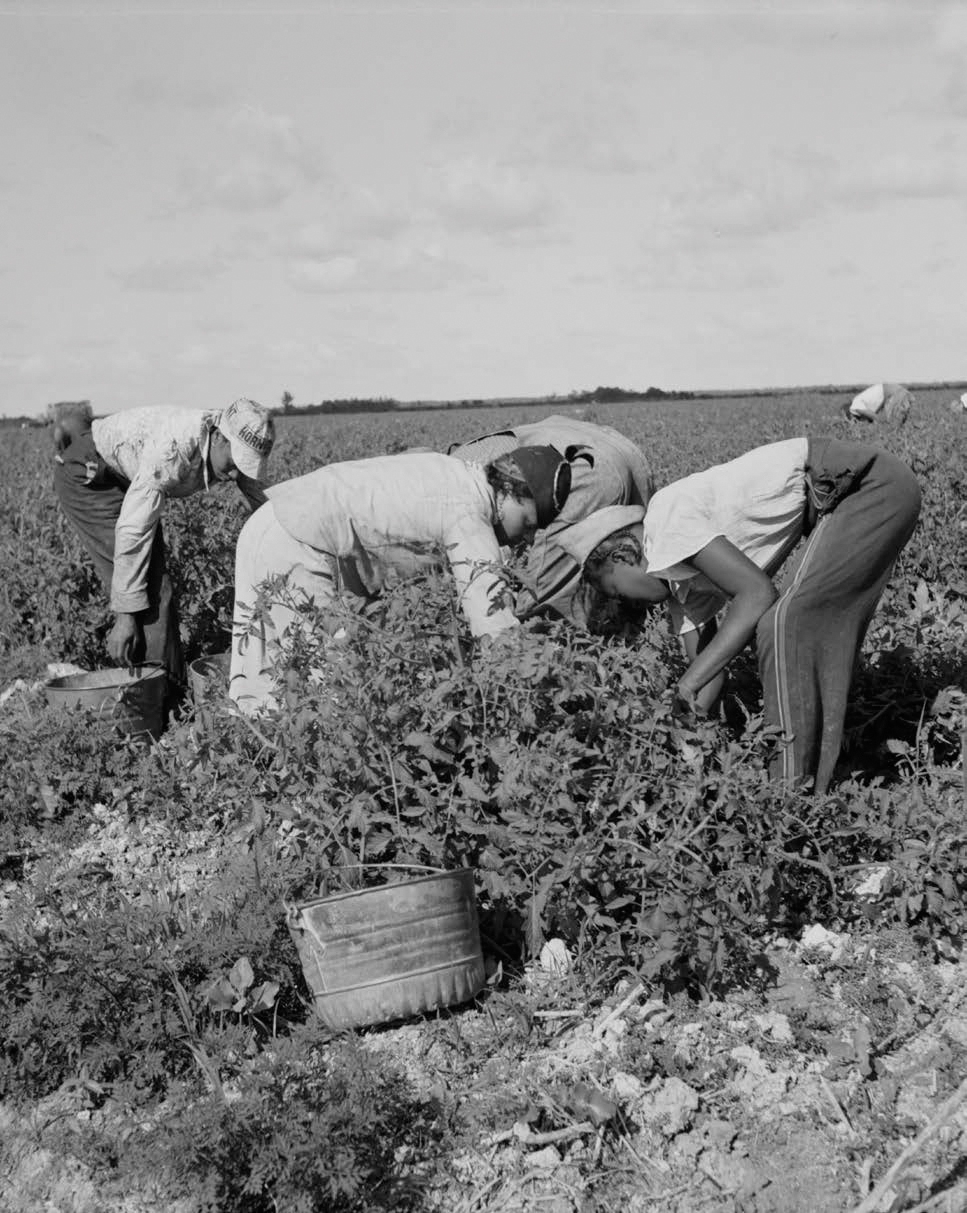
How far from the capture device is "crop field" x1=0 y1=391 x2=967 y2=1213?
106 inches

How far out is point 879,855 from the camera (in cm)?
390

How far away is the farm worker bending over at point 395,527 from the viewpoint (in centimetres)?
380

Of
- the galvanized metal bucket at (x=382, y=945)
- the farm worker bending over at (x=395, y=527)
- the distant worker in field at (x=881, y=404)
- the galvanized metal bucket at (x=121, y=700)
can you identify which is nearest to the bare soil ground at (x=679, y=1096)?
the galvanized metal bucket at (x=382, y=945)

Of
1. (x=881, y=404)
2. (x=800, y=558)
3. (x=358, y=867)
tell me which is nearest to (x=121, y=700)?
(x=358, y=867)

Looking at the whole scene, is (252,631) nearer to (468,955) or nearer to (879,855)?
(468,955)

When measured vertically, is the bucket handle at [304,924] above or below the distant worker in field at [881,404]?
below

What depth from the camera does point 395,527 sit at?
13.3 ft

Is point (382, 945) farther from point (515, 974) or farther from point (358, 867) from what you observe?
point (515, 974)

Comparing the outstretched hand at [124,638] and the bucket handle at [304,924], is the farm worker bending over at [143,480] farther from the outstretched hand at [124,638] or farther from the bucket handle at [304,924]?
the bucket handle at [304,924]

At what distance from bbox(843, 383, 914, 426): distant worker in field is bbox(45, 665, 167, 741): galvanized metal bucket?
8838mm

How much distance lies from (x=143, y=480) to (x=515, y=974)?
3.03 m

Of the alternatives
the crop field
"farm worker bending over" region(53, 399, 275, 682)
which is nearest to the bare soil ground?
the crop field

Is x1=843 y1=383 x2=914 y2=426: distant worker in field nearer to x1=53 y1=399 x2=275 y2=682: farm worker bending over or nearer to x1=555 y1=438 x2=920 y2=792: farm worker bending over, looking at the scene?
x1=53 y1=399 x2=275 y2=682: farm worker bending over

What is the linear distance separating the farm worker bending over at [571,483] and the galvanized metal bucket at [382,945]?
38.9 inches
